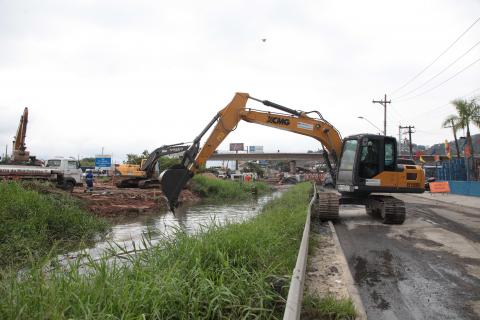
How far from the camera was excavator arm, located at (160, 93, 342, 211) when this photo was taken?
12352 mm

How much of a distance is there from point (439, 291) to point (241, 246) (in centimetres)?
301

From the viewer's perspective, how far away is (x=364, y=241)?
10.1m

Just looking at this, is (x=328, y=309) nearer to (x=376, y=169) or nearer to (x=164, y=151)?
(x=376, y=169)

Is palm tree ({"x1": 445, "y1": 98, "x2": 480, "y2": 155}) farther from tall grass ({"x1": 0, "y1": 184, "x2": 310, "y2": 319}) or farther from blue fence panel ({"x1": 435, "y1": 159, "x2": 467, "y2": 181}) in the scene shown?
tall grass ({"x1": 0, "y1": 184, "x2": 310, "y2": 319})

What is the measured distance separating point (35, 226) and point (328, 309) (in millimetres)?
8131

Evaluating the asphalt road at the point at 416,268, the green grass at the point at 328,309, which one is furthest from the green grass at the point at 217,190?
the green grass at the point at 328,309

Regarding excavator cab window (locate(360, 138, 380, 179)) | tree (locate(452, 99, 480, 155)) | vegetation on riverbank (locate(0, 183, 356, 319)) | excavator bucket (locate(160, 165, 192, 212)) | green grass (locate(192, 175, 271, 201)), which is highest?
tree (locate(452, 99, 480, 155))

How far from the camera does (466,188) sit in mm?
27609

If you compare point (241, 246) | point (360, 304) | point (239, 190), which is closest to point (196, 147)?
point (241, 246)

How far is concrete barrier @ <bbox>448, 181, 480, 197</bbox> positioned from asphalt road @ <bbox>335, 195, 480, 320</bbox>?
1510 centimetres

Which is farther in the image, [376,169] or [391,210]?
[376,169]

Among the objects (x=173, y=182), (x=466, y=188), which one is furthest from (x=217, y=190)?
(x=173, y=182)

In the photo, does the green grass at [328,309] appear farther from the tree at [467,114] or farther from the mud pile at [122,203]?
the tree at [467,114]

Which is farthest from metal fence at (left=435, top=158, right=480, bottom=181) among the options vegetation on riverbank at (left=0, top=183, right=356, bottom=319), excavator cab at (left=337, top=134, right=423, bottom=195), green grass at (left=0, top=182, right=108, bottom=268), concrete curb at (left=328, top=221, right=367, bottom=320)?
vegetation on riverbank at (left=0, top=183, right=356, bottom=319)
